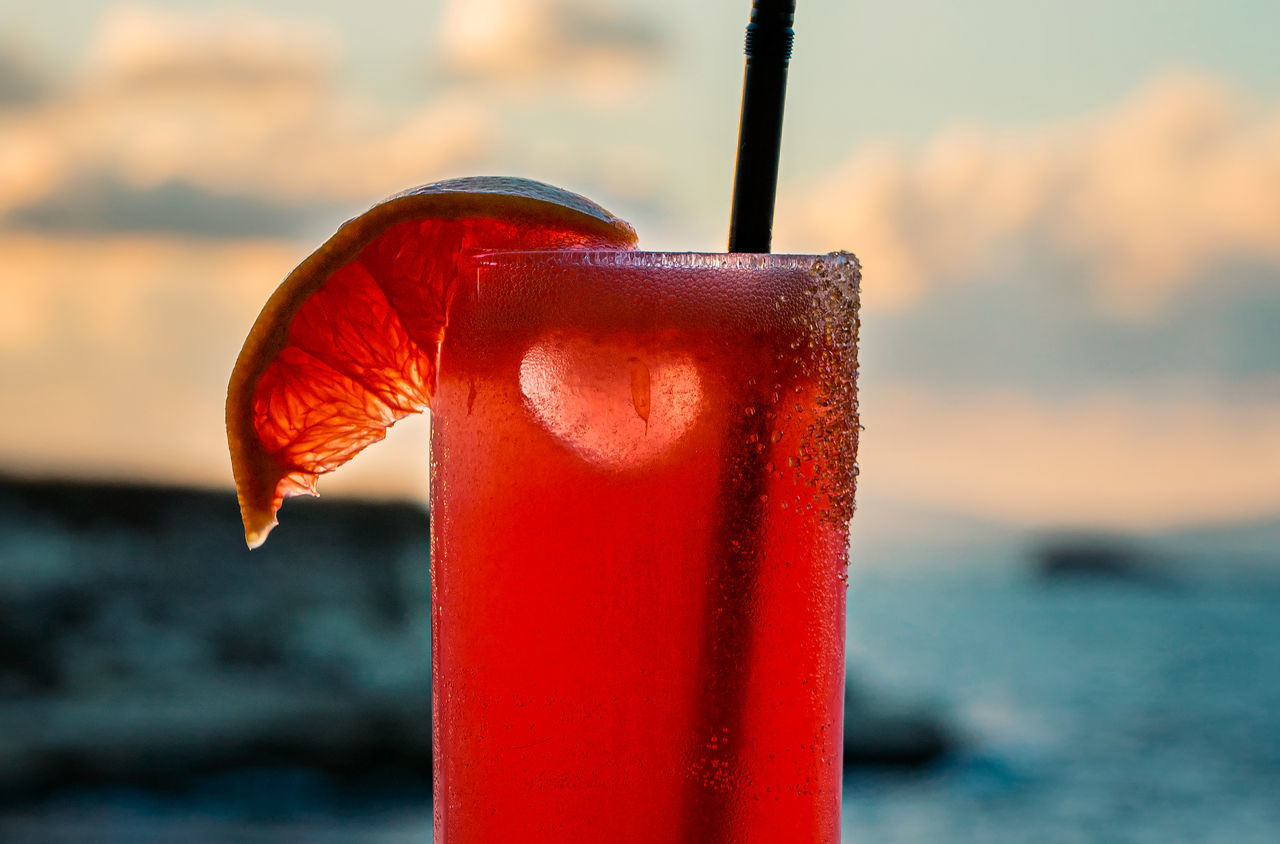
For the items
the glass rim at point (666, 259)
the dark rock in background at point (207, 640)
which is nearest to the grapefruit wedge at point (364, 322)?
the glass rim at point (666, 259)

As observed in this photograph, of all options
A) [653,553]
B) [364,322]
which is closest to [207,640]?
[364,322]

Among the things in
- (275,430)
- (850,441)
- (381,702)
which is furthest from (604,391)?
(381,702)

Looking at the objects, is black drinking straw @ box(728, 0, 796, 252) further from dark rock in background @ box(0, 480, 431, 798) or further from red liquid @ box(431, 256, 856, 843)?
dark rock in background @ box(0, 480, 431, 798)

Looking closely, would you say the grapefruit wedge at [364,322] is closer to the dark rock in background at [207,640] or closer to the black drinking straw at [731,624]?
the black drinking straw at [731,624]

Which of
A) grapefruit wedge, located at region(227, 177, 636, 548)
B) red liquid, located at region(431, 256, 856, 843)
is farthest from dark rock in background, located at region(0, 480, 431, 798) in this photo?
red liquid, located at region(431, 256, 856, 843)

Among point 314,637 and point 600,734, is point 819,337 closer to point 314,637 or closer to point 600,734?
point 600,734

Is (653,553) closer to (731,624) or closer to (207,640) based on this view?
(731,624)
